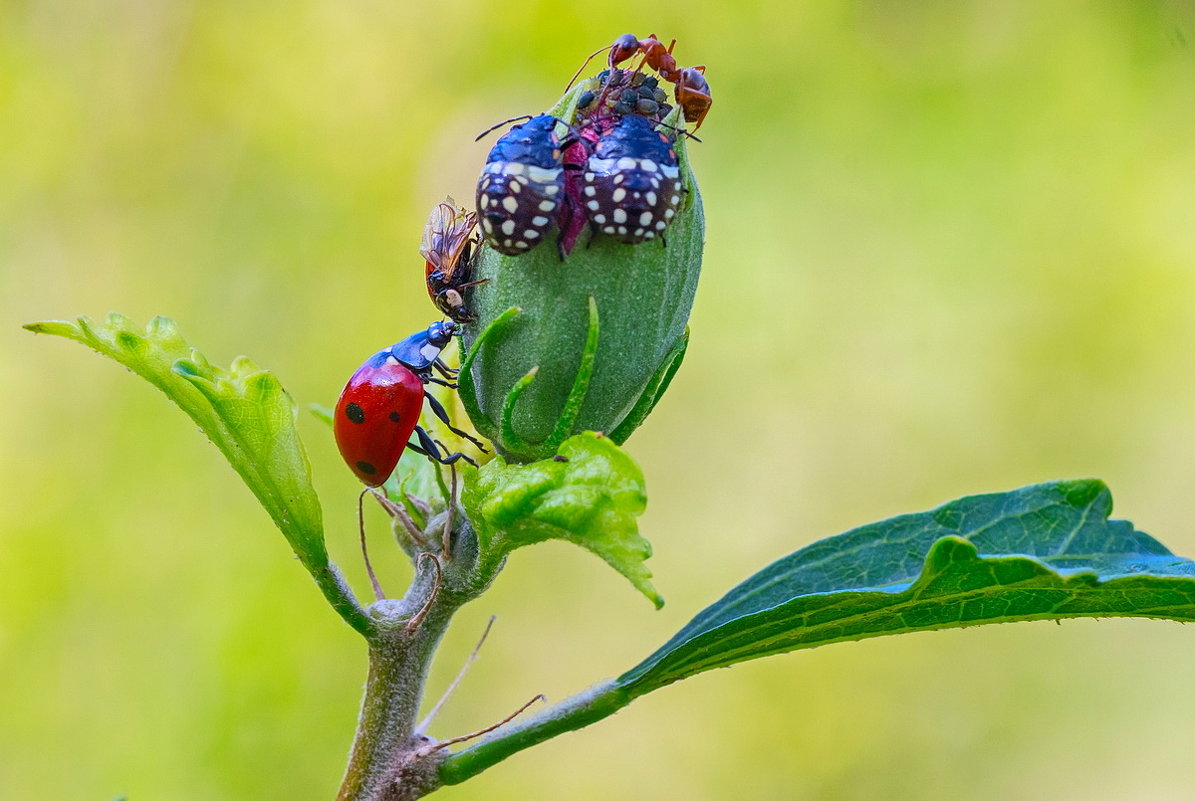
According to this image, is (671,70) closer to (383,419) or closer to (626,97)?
(626,97)

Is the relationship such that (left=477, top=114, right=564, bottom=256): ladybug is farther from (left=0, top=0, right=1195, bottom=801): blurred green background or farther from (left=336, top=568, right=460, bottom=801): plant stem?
(left=0, top=0, right=1195, bottom=801): blurred green background

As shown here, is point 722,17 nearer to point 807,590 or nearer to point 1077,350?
point 1077,350

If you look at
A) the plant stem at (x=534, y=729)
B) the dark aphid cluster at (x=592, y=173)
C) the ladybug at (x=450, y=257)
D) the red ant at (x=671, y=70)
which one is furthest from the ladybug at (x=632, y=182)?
the plant stem at (x=534, y=729)

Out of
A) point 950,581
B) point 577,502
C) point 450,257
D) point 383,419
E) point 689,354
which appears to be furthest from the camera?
point 689,354

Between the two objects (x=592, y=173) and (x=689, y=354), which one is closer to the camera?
(x=592, y=173)

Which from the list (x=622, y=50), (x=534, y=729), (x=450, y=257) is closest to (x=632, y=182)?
(x=622, y=50)

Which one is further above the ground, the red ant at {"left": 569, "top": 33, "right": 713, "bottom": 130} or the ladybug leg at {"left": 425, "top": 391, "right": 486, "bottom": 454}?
the red ant at {"left": 569, "top": 33, "right": 713, "bottom": 130}

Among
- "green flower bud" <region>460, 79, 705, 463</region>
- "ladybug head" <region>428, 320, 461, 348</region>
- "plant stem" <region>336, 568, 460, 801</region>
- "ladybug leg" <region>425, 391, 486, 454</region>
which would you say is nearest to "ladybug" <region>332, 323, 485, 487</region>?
"ladybug leg" <region>425, 391, 486, 454</region>

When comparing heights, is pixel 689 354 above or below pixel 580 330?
above
